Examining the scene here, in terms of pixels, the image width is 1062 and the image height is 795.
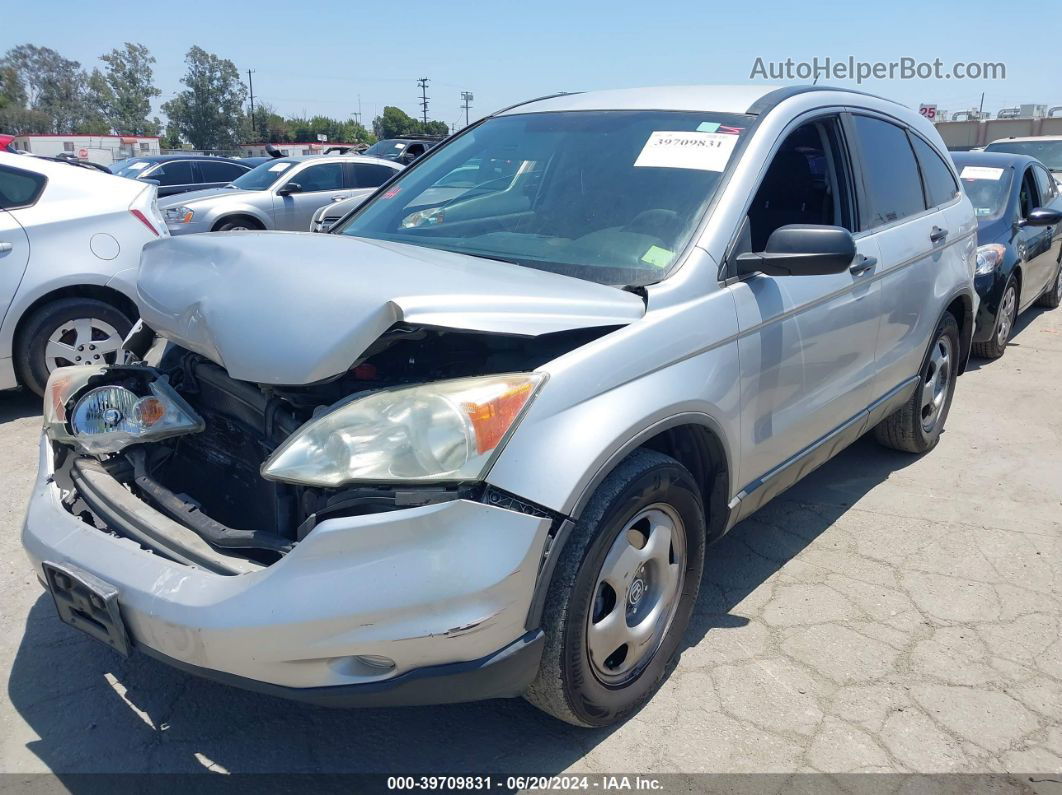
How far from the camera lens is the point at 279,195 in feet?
38.3

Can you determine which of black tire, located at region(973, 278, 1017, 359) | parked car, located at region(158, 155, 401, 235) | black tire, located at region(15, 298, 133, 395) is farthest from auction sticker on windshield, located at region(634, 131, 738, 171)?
parked car, located at region(158, 155, 401, 235)

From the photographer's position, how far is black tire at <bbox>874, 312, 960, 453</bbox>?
4582 millimetres

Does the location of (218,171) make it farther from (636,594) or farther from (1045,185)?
(636,594)

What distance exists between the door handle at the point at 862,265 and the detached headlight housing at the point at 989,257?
11.8 ft

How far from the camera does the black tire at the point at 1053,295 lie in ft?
29.6

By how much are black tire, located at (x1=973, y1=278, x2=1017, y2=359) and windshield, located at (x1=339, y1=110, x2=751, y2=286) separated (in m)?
4.80

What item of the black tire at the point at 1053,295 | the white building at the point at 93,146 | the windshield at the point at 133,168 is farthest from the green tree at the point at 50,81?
the black tire at the point at 1053,295

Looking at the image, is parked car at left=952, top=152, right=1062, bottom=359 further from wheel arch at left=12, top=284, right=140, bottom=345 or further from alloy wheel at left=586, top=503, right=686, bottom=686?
wheel arch at left=12, top=284, right=140, bottom=345

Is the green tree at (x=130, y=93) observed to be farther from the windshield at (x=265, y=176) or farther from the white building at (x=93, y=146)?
the windshield at (x=265, y=176)

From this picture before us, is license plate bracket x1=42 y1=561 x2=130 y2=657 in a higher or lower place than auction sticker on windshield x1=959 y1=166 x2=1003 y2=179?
lower

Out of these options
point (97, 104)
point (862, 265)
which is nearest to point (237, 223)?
point (862, 265)

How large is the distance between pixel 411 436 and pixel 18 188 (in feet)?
15.0

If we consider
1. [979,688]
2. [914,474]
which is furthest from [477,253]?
[914,474]

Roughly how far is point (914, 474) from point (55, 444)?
4.15 metres
